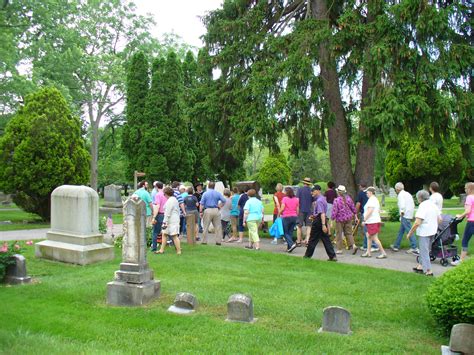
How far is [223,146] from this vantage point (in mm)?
18047

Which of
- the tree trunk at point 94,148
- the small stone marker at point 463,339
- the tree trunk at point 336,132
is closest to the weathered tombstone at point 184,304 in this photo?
the small stone marker at point 463,339

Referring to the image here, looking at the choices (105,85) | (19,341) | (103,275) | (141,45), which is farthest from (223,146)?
(141,45)

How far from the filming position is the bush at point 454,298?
19.1 feet

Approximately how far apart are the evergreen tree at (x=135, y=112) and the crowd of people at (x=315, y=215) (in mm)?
13751

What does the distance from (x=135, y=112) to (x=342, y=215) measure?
65.3 feet

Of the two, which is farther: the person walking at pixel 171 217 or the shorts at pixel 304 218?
the shorts at pixel 304 218

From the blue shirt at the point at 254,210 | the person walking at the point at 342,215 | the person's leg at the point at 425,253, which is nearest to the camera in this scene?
the person's leg at the point at 425,253

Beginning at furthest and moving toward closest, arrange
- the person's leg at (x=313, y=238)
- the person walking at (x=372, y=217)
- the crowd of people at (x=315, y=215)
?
1. the person walking at (x=372, y=217)
2. the person's leg at (x=313, y=238)
3. the crowd of people at (x=315, y=215)

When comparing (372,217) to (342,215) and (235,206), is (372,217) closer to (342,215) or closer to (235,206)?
(342,215)

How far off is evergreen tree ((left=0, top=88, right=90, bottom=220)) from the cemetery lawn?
31.5 ft

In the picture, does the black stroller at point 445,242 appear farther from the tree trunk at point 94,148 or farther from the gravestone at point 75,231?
the tree trunk at point 94,148

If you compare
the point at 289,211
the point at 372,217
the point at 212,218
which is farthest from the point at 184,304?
the point at 212,218

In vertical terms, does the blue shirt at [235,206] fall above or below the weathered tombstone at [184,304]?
above

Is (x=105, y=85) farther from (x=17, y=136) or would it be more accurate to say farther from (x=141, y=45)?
(x=17, y=136)
